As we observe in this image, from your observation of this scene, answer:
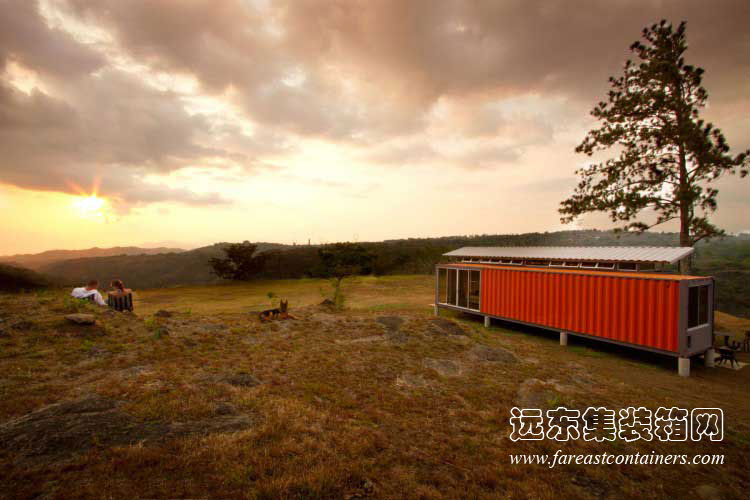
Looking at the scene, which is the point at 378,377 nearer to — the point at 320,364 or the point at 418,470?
the point at 320,364

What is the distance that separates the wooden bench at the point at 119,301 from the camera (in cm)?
1071

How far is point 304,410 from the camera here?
4922 mm

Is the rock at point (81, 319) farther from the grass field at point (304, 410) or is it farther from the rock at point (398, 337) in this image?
the rock at point (398, 337)

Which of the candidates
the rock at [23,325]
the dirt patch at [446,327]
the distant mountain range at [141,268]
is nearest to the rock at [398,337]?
the dirt patch at [446,327]

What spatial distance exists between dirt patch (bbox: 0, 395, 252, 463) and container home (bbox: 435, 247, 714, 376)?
10346 mm

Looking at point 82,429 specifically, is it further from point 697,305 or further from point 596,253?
point 697,305

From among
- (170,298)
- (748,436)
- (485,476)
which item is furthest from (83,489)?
(170,298)

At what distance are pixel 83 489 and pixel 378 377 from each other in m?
4.72

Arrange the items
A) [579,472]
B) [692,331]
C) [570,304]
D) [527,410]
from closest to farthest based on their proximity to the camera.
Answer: [579,472] < [527,410] < [692,331] < [570,304]

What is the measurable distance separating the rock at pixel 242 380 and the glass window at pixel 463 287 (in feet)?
36.2

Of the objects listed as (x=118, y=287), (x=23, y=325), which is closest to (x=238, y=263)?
(x=118, y=287)

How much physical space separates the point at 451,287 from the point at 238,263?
2300 centimetres

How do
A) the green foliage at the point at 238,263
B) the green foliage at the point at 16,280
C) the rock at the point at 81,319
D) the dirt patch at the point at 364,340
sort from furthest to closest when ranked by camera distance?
1. the green foliage at the point at 238,263
2. the green foliage at the point at 16,280
3. the dirt patch at the point at 364,340
4. the rock at the point at 81,319

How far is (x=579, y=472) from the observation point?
389cm
